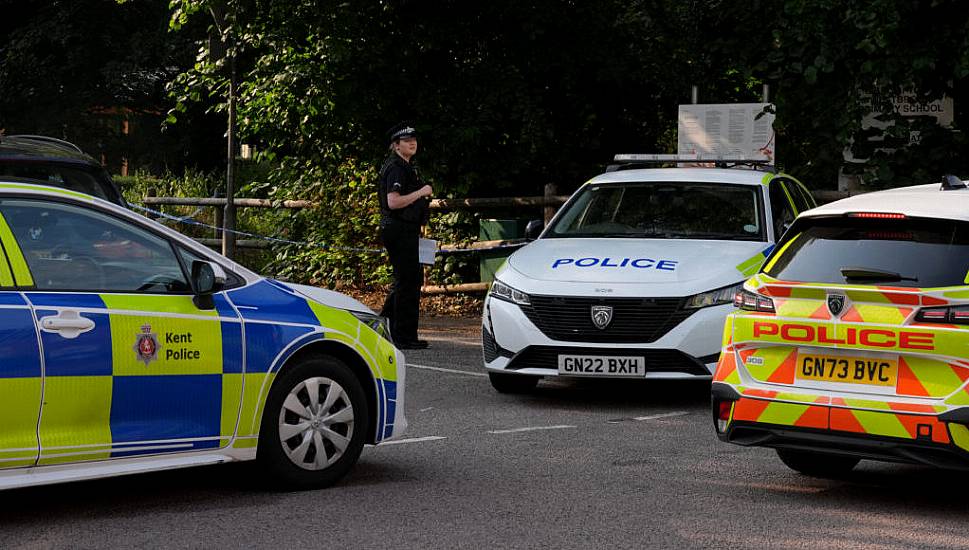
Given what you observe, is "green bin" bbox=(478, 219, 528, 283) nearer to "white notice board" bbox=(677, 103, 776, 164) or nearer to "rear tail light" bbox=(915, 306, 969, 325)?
"white notice board" bbox=(677, 103, 776, 164)

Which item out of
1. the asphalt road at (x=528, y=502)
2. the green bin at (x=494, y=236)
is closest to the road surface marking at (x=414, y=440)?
the asphalt road at (x=528, y=502)

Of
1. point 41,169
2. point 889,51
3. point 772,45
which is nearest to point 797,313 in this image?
point 41,169

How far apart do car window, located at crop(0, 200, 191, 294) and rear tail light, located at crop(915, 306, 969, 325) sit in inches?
130

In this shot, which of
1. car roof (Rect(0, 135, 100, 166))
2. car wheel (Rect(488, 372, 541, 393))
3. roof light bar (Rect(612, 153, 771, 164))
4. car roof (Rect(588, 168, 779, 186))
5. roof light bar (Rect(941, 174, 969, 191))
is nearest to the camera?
roof light bar (Rect(941, 174, 969, 191))

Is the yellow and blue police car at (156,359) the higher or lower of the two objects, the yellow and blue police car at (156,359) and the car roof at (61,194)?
the lower

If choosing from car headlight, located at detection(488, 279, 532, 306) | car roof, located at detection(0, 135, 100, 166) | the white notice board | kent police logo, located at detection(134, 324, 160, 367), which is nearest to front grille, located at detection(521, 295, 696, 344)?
car headlight, located at detection(488, 279, 532, 306)

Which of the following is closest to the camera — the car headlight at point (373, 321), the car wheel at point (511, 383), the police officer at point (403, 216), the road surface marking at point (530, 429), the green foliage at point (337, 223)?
the car headlight at point (373, 321)

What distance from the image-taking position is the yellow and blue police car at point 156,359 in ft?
20.5

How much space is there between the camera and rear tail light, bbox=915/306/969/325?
6508 mm

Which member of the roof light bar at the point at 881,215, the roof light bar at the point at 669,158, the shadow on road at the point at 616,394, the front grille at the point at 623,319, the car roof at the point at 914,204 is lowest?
the shadow on road at the point at 616,394

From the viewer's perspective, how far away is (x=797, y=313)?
691 centimetres

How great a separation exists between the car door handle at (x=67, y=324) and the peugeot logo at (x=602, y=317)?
4.34 m

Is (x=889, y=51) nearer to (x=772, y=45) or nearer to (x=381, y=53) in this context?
(x=772, y=45)

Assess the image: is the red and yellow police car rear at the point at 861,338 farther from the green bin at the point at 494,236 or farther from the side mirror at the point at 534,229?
the green bin at the point at 494,236
